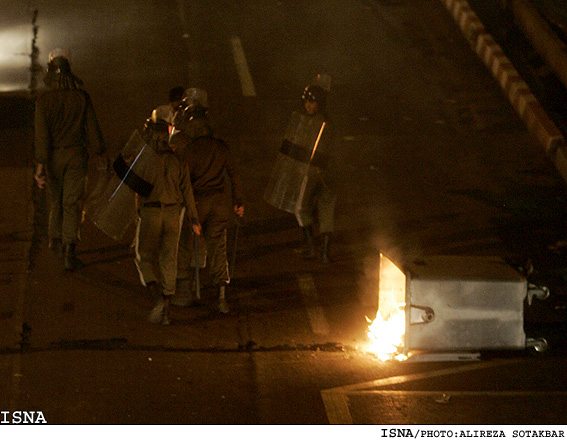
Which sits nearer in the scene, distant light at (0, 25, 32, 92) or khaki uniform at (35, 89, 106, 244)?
khaki uniform at (35, 89, 106, 244)

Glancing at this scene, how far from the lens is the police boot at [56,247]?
9.84m

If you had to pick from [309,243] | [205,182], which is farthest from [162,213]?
[309,243]

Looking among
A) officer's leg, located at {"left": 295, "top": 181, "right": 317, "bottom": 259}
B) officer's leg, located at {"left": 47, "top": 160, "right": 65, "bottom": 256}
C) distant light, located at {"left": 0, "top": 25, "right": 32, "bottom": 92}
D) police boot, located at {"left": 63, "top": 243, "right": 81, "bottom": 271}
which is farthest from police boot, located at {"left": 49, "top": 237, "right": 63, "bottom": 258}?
distant light, located at {"left": 0, "top": 25, "right": 32, "bottom": 92}

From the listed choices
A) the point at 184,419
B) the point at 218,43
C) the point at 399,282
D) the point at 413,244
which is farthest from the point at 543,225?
the point at 218,43

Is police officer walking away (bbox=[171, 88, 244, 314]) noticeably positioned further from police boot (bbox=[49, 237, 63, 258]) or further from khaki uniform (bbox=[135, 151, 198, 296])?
police boot (bbox=[49, 237, 63, 258])

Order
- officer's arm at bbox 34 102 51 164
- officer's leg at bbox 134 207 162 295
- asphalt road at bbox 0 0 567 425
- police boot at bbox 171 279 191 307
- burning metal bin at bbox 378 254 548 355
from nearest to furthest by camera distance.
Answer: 1. asphalt road at bbox 0 0 567 425
2. burning metal bin at bbox 378 254 548 355
3. officer's leg at bbox 134 207 162 295
4. police boot at bbox 171 279 191 307
5. officer's arm at bbox 34 102 51 164

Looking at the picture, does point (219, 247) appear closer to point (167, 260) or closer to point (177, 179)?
point (167, 260)

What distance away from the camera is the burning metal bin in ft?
25.7

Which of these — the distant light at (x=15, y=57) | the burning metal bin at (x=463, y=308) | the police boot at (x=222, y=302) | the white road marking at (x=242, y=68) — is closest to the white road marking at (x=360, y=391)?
the burning metal bin at (x=463, y=308)

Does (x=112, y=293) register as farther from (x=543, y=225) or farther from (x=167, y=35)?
(x=167, y=35)

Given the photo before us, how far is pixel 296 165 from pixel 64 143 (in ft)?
7.34

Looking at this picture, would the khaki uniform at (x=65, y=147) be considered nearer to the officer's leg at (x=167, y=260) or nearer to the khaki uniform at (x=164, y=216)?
the khaki uniform at (x=164, y=216)

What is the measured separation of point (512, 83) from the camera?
14.8m

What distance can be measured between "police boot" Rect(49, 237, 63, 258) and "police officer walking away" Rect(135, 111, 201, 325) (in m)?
1.64
